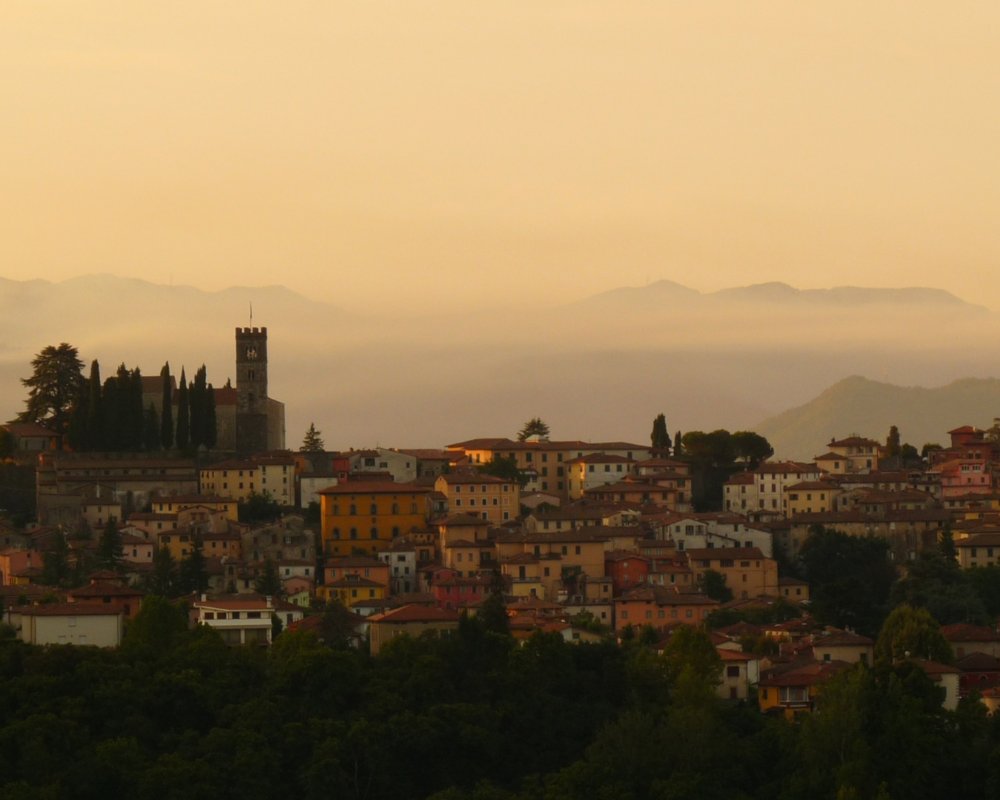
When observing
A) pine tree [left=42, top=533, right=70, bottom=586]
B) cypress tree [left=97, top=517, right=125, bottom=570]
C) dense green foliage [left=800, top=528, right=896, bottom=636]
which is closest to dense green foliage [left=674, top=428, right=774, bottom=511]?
dense green foliage [left=800, top=528, right=896, bottom=636]

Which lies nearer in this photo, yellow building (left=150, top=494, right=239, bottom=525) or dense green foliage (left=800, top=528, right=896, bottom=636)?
dense green foliage (left=800, top=528, right=896, bottom=636)

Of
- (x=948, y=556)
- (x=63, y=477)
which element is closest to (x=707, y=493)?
(x=948, y=556)

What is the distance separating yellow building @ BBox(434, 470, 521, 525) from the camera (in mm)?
68312

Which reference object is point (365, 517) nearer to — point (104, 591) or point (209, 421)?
point (209, 421)

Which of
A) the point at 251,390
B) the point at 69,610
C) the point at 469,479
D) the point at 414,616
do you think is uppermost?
the point at 251,390

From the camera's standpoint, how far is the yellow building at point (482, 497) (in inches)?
2689

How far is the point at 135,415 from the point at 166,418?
176 centimetres

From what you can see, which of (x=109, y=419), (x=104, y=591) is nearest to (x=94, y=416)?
(x=109, y=419)

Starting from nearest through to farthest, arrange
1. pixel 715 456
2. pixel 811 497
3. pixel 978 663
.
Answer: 1. pixel 978 663
2. pixel 811 497
3. pixel 715 456

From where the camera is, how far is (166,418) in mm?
73000

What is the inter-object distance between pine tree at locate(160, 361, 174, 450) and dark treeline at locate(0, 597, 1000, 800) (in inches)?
902

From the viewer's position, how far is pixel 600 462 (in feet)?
242

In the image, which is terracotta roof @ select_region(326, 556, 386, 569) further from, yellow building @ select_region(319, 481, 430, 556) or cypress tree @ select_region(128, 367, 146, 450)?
cypress tree @ select_region(128, 367, 146, 450)

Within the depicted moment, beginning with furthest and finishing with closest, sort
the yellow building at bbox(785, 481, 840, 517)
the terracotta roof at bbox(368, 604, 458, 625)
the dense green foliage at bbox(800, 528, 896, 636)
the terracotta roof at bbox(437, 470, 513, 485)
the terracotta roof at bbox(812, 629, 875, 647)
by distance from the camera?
the yellow building at bbox(785, 481, 840, 517) < the terracotta roof at bbox(437, 470, 513, 485) < the dense green foliage at bbox(800, 528, 896, 636) < the terracotta roof at bbox(368, 604, 458, 625) < the terracotta roof at bbox(812, 629, 875, 647)
